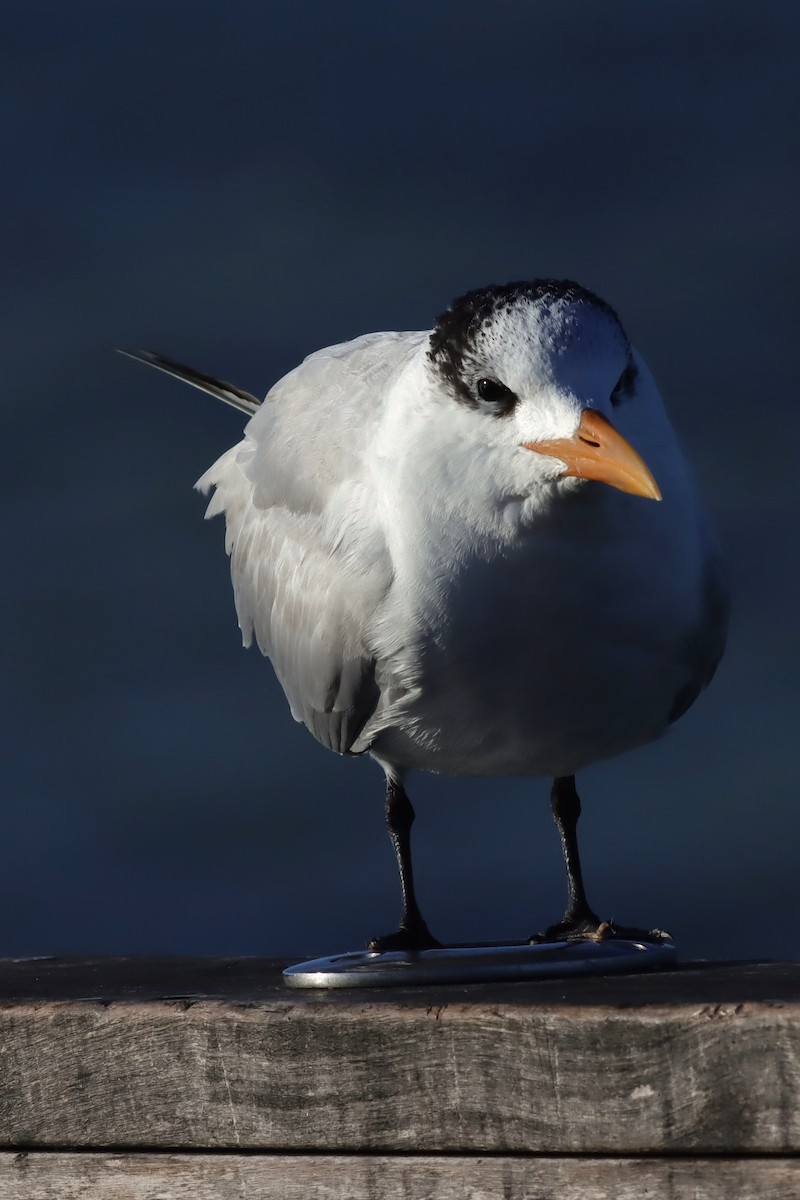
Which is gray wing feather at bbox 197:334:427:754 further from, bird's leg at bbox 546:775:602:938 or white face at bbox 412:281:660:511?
bird's leg at bbox 546:775:602:938

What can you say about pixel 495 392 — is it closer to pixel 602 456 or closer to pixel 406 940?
pixel 602 456

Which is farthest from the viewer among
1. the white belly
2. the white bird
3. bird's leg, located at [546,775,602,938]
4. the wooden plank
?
bird's leg, located at [546,775,602,938]

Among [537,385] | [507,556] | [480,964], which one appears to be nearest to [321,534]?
[507,556]

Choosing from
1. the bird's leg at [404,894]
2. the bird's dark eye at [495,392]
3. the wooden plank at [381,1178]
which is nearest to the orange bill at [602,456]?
the bird's dark eye at [495,392]

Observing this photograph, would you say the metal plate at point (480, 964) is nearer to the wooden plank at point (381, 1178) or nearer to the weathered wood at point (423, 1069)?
the weathered wood at point (423, 1069)

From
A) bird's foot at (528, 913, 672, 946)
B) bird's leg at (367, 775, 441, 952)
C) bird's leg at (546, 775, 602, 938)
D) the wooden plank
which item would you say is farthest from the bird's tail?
the wooden plank
